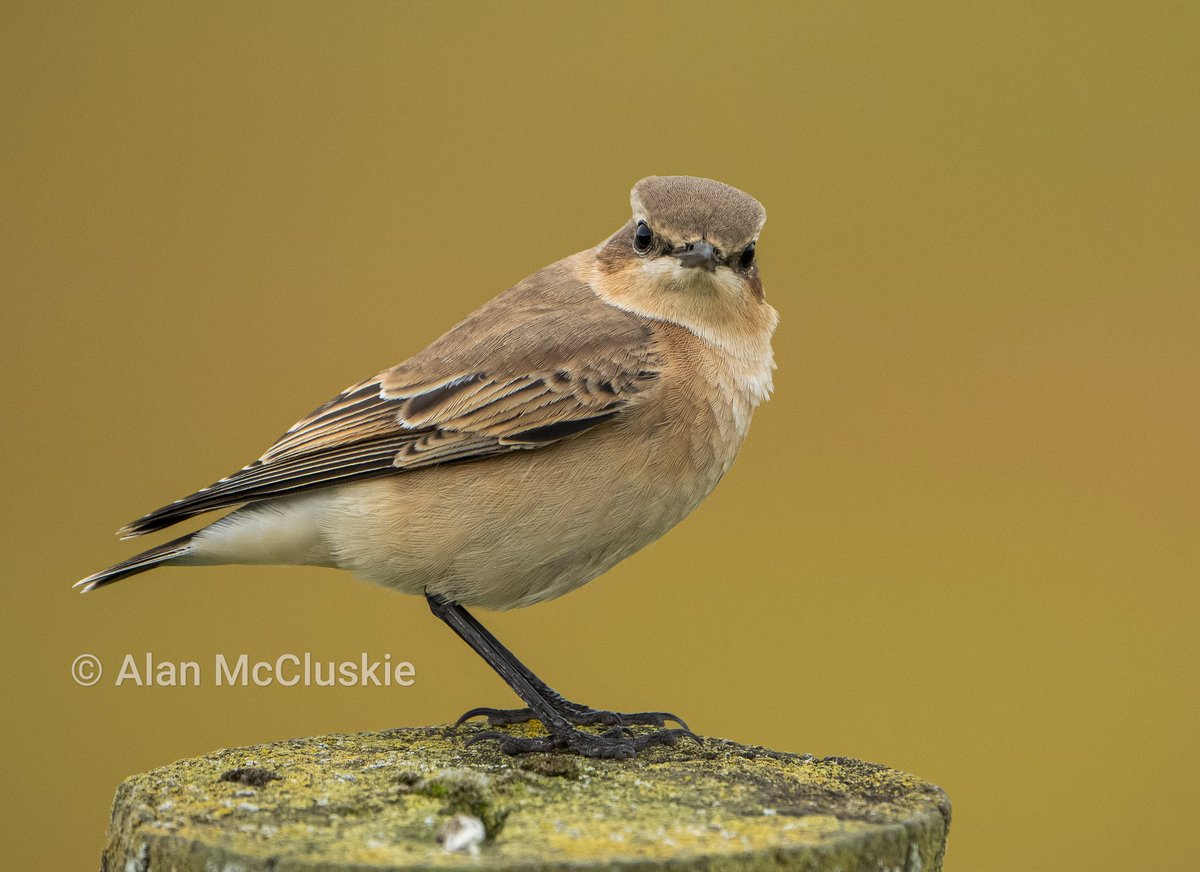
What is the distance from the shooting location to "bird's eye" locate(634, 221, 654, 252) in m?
5.29

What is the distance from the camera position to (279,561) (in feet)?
17.2

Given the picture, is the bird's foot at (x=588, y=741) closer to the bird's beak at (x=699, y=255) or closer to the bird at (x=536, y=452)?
the bird at (x=536, y=452)

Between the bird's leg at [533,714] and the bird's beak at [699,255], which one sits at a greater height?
the bird's beak at [699,255]

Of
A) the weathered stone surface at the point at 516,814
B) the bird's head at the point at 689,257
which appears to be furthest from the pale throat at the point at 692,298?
the weathered stone surface at the point at 516,814

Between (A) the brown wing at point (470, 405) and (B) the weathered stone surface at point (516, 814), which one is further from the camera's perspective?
(A) the brown wing at point (470, 405)

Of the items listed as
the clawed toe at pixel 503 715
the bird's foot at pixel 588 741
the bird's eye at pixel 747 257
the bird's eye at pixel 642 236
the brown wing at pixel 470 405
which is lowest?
the bird's foot at pixel 588 741

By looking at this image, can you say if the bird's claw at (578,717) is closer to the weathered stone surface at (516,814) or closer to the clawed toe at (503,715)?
the clawed toe at (503,715)

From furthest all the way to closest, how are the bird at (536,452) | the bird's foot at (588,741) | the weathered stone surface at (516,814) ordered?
the bird at (536,452), the bird's foot at (588,741), the weathered stone surface at (516,814)

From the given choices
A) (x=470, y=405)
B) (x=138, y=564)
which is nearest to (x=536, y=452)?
(x=470, y=405)

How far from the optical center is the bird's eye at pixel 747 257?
5.26m

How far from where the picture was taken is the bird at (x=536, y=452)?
4.87 meters

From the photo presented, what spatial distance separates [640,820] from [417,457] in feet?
6.54

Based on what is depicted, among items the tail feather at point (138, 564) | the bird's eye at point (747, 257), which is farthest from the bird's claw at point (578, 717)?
the bird's eye at point (747, 257)

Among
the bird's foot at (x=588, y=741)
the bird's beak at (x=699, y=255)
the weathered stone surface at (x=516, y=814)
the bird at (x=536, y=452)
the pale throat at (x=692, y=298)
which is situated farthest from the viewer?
the pale throat at (x=692, y=298)
